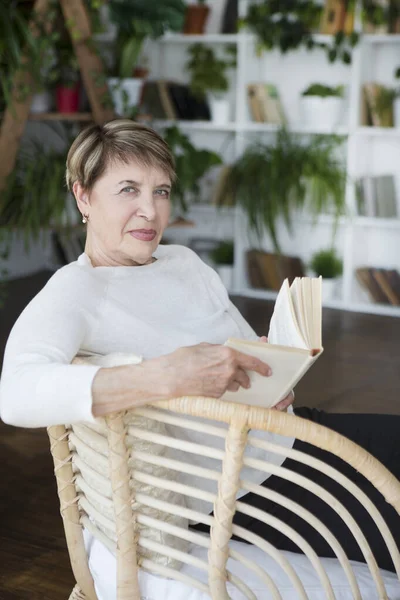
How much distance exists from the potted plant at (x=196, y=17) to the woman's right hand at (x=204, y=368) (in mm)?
4838

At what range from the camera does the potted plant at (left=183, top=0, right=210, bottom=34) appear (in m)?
5.60

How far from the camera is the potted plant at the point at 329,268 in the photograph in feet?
17.6

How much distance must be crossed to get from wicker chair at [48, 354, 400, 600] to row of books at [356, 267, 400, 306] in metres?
4.05

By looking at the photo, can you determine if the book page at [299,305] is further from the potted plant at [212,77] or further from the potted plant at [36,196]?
the potted plant at [212,77]

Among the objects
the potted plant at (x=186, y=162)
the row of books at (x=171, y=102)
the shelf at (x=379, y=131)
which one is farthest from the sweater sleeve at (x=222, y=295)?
the row of books at (x=171, y=102)

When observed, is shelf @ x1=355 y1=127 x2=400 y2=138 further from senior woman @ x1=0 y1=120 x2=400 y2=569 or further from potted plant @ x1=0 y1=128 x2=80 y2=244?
senior woman @ x1=0 y1=120 x2=400 y2=569

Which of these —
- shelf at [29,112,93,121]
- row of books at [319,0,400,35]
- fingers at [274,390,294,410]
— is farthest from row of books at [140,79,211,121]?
fingers at [274,390,294,410]

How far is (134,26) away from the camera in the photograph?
16.6 feet

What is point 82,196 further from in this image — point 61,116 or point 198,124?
point 198,124

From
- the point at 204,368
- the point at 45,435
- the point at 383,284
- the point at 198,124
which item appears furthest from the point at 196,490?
the point at 198,124

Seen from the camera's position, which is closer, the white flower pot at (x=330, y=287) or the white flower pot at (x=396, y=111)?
the white flower pot at (x=396, y=111)

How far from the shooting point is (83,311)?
1400 millimetres

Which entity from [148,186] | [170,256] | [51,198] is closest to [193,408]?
[148,186]

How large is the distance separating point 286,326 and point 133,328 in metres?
0.33
